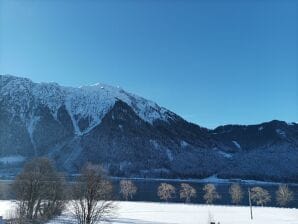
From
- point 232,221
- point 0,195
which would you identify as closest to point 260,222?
point 232,221

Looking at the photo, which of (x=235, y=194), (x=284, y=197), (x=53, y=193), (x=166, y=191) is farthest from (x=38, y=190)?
(x=284, y=197)

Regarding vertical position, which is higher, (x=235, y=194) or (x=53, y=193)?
(x=53, y=193)

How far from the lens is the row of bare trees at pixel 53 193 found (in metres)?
56.3

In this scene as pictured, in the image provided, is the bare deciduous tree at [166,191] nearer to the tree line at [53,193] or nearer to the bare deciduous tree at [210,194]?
the bare deciduous tree at [210,194]

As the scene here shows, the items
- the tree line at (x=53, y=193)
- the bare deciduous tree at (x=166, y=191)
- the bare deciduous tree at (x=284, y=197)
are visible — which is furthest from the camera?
the bare deciduous tree at (x=166, y=191)

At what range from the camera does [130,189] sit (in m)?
165

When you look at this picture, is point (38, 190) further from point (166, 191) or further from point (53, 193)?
point (166, 191)

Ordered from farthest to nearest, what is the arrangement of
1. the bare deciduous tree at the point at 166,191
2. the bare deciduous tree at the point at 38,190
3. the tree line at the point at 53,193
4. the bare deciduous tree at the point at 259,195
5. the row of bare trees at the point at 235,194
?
the bare deciduous tree at the point at 166,191 < the row of bare trees at the point at 235,194 < the bare deciduous tree at the point at 259,195 < the bare deciduous tree at the point at 38,190 < the tree line at the point at 53,193

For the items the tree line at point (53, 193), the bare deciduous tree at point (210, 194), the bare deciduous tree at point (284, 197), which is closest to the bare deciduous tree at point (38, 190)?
the tree line at point (53, 193)

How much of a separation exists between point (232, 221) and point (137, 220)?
1868 centimetres

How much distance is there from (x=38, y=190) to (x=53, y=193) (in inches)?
216

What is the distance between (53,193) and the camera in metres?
72.7

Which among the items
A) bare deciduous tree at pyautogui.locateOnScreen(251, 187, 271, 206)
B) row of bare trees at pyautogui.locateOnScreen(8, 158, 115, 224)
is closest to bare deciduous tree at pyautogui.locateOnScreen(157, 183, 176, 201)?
bare deciduous tree at pyautogui.locateOnScreen(251, 187, 271, 206)

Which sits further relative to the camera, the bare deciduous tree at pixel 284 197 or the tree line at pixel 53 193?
the bare deciduous tree at pixel 284 197
